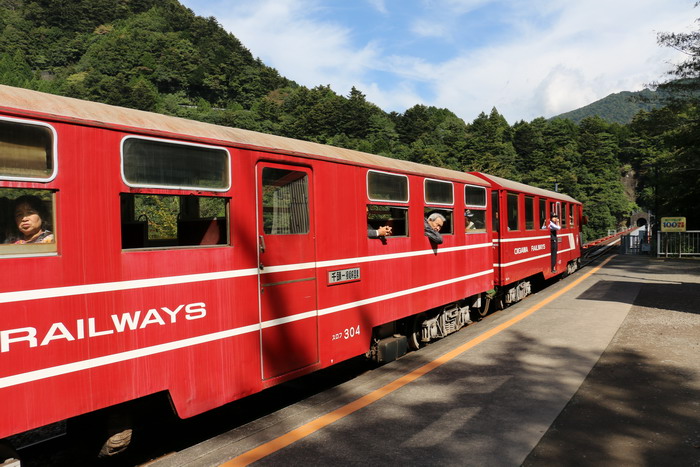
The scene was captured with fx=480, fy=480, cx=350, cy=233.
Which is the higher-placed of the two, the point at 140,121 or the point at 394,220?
the point at 140,121

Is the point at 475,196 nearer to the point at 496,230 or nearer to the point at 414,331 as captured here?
the point at 496,230

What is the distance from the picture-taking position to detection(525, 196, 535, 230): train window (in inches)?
465

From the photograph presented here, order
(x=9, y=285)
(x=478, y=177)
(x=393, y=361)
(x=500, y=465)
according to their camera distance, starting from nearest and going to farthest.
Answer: (x=9, y=285), (x=500, y=465), (x=393, y=361), (x=478, y=177)

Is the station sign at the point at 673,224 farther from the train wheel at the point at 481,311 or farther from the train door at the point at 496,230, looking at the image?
the train wheel at the point at 481,311


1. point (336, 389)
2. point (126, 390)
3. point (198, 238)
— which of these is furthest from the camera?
point (336, 389)

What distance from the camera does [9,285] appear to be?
2.82 m

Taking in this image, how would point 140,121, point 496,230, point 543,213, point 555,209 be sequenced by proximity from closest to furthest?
1. point 140,121
2. point 496,230
3. point 543,213
4. point 555,209

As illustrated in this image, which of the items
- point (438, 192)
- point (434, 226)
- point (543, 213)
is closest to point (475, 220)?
point (438, 192)

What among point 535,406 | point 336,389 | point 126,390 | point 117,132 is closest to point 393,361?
point 336,389

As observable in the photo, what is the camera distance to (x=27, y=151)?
2957mm

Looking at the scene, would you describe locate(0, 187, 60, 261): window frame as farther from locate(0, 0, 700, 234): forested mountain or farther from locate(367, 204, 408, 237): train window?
locate(0, 0, 700, 234): forested mountain

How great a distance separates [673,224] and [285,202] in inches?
1004

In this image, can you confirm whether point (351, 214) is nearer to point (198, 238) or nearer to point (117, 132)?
point (198, 238)

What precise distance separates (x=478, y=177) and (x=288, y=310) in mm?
6268
